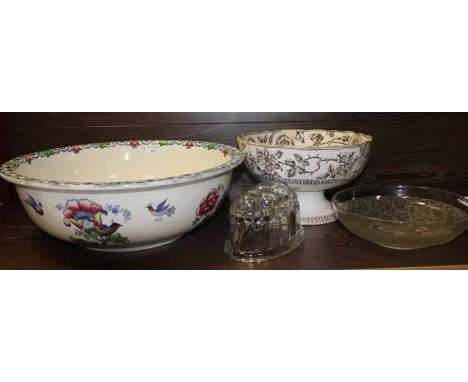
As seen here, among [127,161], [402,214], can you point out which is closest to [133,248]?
[127,161]

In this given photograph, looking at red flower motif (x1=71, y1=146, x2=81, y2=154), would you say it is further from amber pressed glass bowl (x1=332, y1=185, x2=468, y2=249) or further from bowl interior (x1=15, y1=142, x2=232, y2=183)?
amber pressed glass bowl (x1=332, y1=185, x2=468, y2=249)

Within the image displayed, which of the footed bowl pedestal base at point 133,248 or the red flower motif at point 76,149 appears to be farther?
the red flower motif at point 76,149

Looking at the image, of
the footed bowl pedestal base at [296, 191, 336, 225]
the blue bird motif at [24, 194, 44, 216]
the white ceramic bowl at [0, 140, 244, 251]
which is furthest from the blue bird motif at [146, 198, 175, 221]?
the footed bowl pedestal base at [296, 191, 336, 225]

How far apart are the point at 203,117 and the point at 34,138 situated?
15.8 inches

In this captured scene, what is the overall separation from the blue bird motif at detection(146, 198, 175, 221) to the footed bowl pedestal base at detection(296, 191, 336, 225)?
30 cm

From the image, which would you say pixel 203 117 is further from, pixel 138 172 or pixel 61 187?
pixel 61 187

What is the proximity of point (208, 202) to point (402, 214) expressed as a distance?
0.41 m

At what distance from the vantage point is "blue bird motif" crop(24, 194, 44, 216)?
692 mm

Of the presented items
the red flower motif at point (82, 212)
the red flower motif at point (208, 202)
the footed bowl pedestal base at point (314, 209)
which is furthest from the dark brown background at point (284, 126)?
the red flower motif at point (82, 212)

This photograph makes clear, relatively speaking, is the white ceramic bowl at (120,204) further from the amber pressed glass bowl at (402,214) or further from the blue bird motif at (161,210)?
the amber pressed glass bowl at (402,214)

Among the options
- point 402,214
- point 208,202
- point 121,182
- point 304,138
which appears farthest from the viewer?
point 304,138

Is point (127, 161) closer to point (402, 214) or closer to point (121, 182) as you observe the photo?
point (121, 182)

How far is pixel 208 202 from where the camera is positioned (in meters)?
0.75

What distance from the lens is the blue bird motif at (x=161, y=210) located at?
68 centimetres
